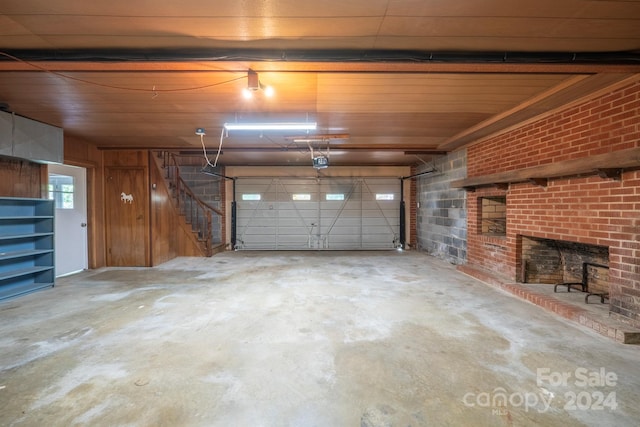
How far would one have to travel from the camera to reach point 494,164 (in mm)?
5020

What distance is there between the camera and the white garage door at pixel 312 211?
29.1 feet

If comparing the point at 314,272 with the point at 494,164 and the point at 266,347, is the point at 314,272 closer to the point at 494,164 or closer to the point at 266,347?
the point at 266,347

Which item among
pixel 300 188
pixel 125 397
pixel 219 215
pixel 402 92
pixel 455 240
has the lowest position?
pixel 125 397

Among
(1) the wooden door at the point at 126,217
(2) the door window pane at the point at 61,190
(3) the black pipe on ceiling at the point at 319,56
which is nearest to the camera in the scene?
(3) the black pipe on ceiling at the point at 319,56

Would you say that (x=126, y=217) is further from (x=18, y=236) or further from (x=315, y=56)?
(x=315, y=56)

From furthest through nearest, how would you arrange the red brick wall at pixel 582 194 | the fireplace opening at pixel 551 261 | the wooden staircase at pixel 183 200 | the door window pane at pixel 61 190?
the wooden staircase at pixel 183 200 → the door window pane at pixel 61 190 → the fireplace opening at pixel 551 261 → the red brick wall at pixel 582 194

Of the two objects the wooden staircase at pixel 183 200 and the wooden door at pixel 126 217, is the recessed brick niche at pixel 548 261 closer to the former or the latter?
the wooden staircase at pixel 183 200

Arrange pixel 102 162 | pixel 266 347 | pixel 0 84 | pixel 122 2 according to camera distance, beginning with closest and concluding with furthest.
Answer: pixel 122 2
pixel 266 347
pixel 0 84
pixel 102 162

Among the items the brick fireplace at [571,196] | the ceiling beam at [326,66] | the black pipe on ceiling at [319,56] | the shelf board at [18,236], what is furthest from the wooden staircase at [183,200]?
the brick fireplace at [571,196]

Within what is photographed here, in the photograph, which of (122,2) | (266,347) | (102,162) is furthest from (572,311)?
(102,162)

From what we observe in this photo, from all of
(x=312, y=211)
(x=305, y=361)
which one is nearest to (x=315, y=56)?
(x=305, y=361)

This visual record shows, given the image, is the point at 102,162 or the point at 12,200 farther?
the point at 102,162

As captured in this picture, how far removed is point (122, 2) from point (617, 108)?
14.8 ft

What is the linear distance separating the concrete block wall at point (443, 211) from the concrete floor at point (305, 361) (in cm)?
229
